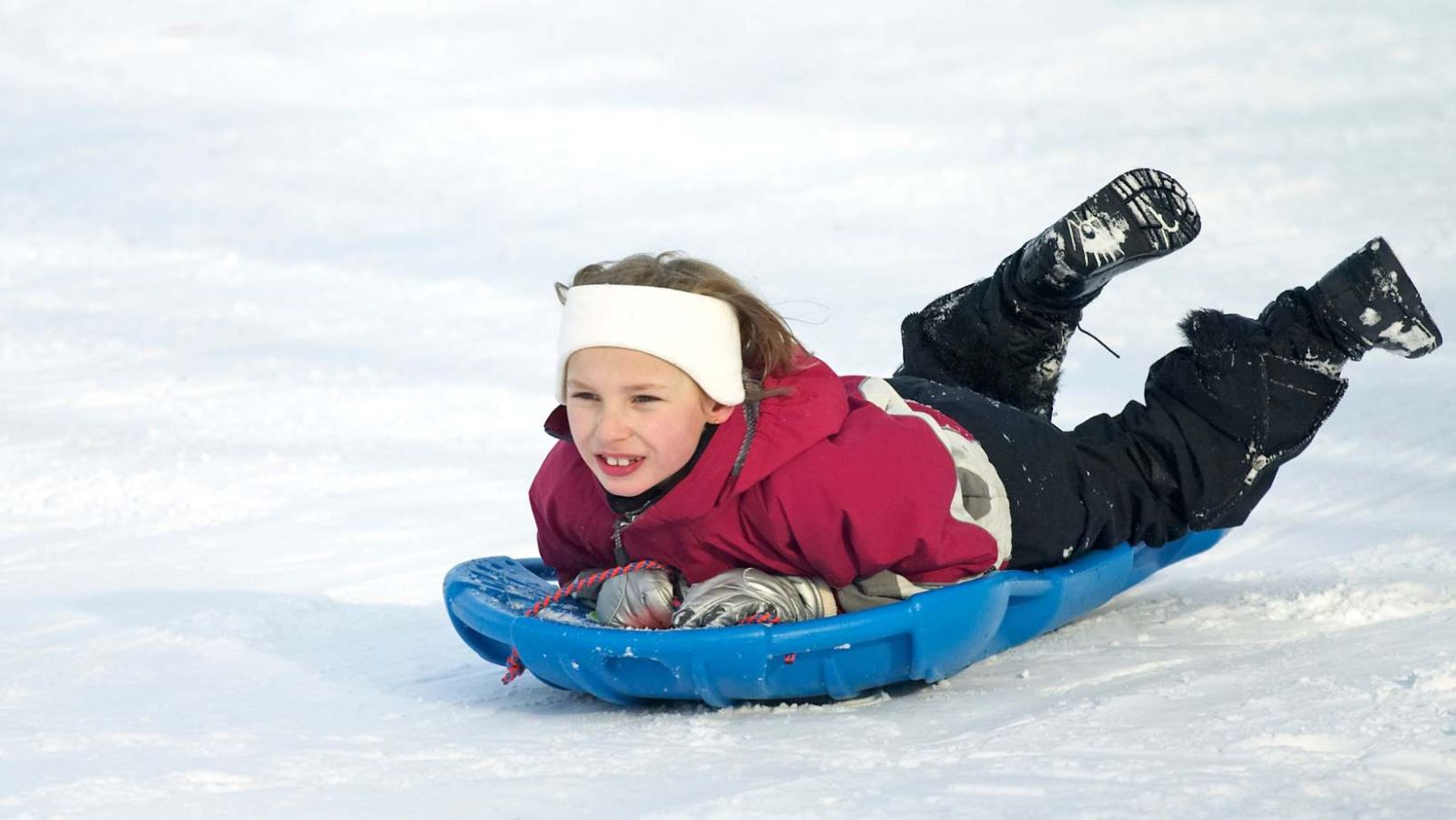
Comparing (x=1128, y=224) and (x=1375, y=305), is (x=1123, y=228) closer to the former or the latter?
(x=1128, y=224)

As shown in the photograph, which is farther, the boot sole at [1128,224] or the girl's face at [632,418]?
the boot sole at [1128,224]

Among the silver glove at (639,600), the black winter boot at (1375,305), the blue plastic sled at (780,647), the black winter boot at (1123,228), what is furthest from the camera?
the black winter boot at (1123,228)

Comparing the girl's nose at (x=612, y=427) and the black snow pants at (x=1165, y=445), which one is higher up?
the girl's nose at (x=612, y=427)

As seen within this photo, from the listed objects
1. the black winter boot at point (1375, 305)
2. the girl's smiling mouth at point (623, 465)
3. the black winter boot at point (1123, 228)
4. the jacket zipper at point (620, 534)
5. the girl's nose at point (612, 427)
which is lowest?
the jacket zipper at point (620, 534)

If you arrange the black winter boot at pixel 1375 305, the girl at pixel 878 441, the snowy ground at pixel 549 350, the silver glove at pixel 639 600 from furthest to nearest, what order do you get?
the black winter boot at pixel 1375 305
the silver glove at pixel 639 600
the girl at pixel 878 441
the snowy ground at pixel 549 350

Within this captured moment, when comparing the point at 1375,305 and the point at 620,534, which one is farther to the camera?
the point at 1375,305

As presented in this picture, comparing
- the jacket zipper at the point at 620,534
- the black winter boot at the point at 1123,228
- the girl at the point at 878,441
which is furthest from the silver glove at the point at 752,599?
the black winter boot at the point at 1123,228

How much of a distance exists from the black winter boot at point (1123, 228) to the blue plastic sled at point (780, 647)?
26.1 inches

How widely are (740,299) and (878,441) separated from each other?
354mm

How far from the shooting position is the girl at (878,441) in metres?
2.44

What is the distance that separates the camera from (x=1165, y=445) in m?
2.88

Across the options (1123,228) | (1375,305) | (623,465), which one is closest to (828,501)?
(623,465)

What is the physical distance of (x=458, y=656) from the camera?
306 centimetres

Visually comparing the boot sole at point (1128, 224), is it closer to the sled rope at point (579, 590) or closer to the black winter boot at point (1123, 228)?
the black winter boot at point (1123, 228)
